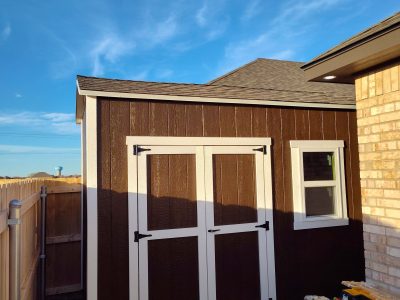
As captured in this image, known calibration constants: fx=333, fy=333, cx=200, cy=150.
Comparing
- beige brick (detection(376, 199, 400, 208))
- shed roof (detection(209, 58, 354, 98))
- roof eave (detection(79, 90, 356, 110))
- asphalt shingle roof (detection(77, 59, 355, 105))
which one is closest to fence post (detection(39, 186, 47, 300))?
asphalt shingle roof (detection(77, 59, 355, 105))

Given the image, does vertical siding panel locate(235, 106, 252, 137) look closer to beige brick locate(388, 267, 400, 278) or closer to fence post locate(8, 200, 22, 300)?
beige brick locate(388, 267, 400, 278)

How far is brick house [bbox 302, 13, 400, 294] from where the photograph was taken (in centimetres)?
328

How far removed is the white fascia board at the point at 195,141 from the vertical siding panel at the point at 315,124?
2.74 ft

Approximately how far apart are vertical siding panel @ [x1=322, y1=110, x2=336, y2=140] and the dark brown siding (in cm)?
2

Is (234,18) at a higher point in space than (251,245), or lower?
higher

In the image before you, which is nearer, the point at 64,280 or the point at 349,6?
the point at 64,280

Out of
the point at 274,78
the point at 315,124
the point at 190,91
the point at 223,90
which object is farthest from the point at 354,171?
the point at 274,78

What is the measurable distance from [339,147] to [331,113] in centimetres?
58

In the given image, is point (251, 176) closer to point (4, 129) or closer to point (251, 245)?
point (251, 245)

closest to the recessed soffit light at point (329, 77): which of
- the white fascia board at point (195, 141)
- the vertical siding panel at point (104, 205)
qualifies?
the white fascia board at point (195, 141)

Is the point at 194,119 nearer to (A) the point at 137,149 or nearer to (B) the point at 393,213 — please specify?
(A) the point at 137,149

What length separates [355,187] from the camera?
554 centimetres

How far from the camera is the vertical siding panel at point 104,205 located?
4.11 m

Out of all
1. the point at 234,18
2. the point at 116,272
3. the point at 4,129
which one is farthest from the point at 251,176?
the point at 4,129
